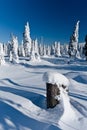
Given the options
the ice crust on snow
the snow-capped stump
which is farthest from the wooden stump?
the ice crust on snow

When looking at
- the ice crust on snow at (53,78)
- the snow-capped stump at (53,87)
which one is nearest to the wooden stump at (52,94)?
the snow-capped stump at (53,87)

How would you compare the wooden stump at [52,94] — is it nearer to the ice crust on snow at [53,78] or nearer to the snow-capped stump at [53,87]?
the snow-capped stump at [53,87]

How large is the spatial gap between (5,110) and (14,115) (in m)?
0.56

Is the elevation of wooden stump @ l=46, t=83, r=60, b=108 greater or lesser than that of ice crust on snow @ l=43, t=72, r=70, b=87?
lesser

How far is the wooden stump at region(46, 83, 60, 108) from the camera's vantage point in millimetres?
7918

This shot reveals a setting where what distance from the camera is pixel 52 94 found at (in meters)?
7.98

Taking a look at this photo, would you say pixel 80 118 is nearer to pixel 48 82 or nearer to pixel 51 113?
pixel 51 113

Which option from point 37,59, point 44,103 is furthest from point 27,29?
point 44,103

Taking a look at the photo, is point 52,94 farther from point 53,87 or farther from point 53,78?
point 53,78

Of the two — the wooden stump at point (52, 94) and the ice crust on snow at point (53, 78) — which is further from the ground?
the ice crust on snow at point (53, 78)

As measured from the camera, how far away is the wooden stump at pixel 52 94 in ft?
26.0

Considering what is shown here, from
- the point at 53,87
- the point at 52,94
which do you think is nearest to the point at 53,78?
the point at 53,87

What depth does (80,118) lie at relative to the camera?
7055mm

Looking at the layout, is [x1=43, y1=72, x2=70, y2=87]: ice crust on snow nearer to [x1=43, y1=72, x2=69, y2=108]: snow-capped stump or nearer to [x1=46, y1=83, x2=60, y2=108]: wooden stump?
[x1=43, y1=72, x2=69, y2=108]: snow-capped stump
